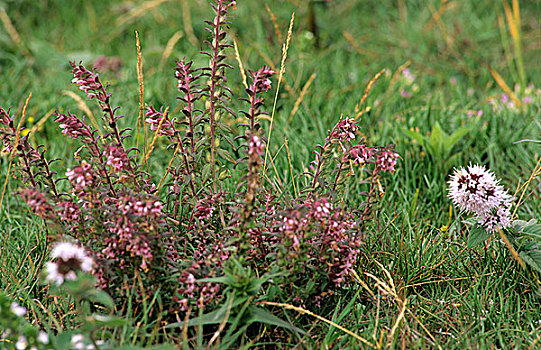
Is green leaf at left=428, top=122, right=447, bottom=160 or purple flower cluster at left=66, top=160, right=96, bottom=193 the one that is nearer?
purple flower cluster at left=66, top=160, right=96, bottom=193

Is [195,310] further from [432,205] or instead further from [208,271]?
[432,205]

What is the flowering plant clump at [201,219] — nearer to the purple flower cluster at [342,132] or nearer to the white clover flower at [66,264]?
the purple flower cluster at [342,132]

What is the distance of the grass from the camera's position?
2105 mm

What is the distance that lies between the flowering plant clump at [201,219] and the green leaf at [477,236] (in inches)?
15.7

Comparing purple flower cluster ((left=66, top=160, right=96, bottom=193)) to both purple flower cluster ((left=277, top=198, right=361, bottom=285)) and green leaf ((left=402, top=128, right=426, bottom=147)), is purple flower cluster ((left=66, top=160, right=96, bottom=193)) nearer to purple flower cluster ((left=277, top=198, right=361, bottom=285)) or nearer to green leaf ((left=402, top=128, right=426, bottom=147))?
purple flower cluster ((left=277, top=198, right=361, bottom=285))

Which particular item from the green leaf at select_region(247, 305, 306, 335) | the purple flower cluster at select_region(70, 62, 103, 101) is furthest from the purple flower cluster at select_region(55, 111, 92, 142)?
the green leaf at select_region(247, 305, 306, 335)

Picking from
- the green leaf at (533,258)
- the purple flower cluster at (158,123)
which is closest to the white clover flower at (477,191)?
the green leaf at (533,258)

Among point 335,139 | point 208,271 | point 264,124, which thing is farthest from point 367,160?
point 264,124

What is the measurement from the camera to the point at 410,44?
462 cm

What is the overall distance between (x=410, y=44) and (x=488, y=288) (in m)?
2.83

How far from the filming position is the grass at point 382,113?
6.91 feet

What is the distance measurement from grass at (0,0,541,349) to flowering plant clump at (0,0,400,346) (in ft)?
0.57

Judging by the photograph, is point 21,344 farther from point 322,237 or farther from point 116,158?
point 322,237

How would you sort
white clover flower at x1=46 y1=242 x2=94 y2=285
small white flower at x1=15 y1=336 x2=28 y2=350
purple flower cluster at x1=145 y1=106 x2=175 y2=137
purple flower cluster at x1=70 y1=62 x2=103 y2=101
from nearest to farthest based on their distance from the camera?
white clover flower at x1=46 y1=242 x2=94 y2=285
small white flower at x1=15 y1=336 x2=28 y2=350
purple flower cluster at x1=70 y1=62 x2=103 y2=101
purple flower cluster at x1=145 y1=106 x2=175 y2=137
